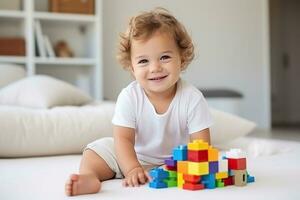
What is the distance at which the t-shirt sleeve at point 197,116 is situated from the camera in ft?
3.76

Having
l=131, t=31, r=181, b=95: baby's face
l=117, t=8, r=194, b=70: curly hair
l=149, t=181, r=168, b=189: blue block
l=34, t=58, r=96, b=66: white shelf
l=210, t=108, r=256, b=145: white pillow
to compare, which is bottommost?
l=210, t=108, r=256, b=145: white pillow

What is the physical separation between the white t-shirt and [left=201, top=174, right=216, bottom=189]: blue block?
0.22 metres

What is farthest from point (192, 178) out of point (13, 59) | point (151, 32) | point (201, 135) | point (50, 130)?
point (13, 59)

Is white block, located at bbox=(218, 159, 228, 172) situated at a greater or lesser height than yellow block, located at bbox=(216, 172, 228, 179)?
greater

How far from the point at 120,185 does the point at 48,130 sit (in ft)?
1.96

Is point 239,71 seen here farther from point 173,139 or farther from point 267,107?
point 173,139

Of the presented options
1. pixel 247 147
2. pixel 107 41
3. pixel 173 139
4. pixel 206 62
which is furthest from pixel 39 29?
pixel 173 139

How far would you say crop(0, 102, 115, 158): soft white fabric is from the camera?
149 cm

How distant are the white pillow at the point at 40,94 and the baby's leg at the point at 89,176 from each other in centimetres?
96

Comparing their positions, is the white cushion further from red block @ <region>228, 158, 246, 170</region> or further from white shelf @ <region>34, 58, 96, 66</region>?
white shelf @ <region>34, 58, 96, 66</region>

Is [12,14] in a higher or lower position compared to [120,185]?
higher

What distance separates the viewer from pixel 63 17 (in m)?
3.14

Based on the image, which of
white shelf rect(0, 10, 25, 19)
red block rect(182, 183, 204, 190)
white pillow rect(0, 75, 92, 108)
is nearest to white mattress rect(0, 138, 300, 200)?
red block rect(182, 183, 204, 190)

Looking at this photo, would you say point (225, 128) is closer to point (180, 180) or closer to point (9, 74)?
point (180, 180)
